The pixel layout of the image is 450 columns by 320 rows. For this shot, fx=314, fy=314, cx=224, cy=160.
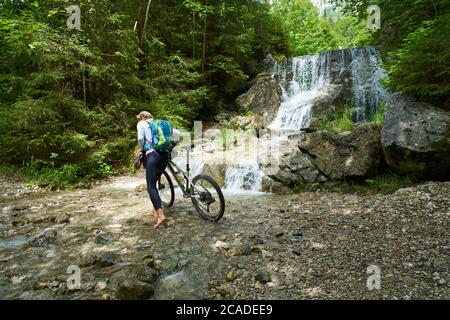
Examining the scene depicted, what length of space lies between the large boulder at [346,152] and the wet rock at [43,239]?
618cm

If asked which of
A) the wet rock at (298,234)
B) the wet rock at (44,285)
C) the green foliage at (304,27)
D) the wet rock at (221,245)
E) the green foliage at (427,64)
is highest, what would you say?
the green foliage at (304,27)

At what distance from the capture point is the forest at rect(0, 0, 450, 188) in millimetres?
7301

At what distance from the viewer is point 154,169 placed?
5.57 m

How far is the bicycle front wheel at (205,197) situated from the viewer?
5629 mm

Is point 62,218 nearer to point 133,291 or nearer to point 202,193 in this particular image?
point 202,193

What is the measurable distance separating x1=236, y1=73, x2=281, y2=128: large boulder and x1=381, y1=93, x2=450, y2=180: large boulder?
9.38 meters

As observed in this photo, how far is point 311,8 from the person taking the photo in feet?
141

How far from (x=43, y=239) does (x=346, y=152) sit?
6.79 metres

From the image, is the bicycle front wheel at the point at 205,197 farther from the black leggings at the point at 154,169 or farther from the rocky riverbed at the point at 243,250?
the black leggings at the point at 154,169

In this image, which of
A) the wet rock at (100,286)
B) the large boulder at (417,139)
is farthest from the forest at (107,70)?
the wet rock at (100,286)

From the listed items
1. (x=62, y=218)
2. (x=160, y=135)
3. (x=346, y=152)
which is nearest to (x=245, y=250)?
(x=160, y=135)

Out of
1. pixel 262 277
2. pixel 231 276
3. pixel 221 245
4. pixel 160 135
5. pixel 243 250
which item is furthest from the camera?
pixel 160 135

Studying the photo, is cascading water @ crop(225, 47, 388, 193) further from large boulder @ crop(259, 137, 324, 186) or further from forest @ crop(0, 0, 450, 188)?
large boulder @ crop(259, 137, 324, 186)
